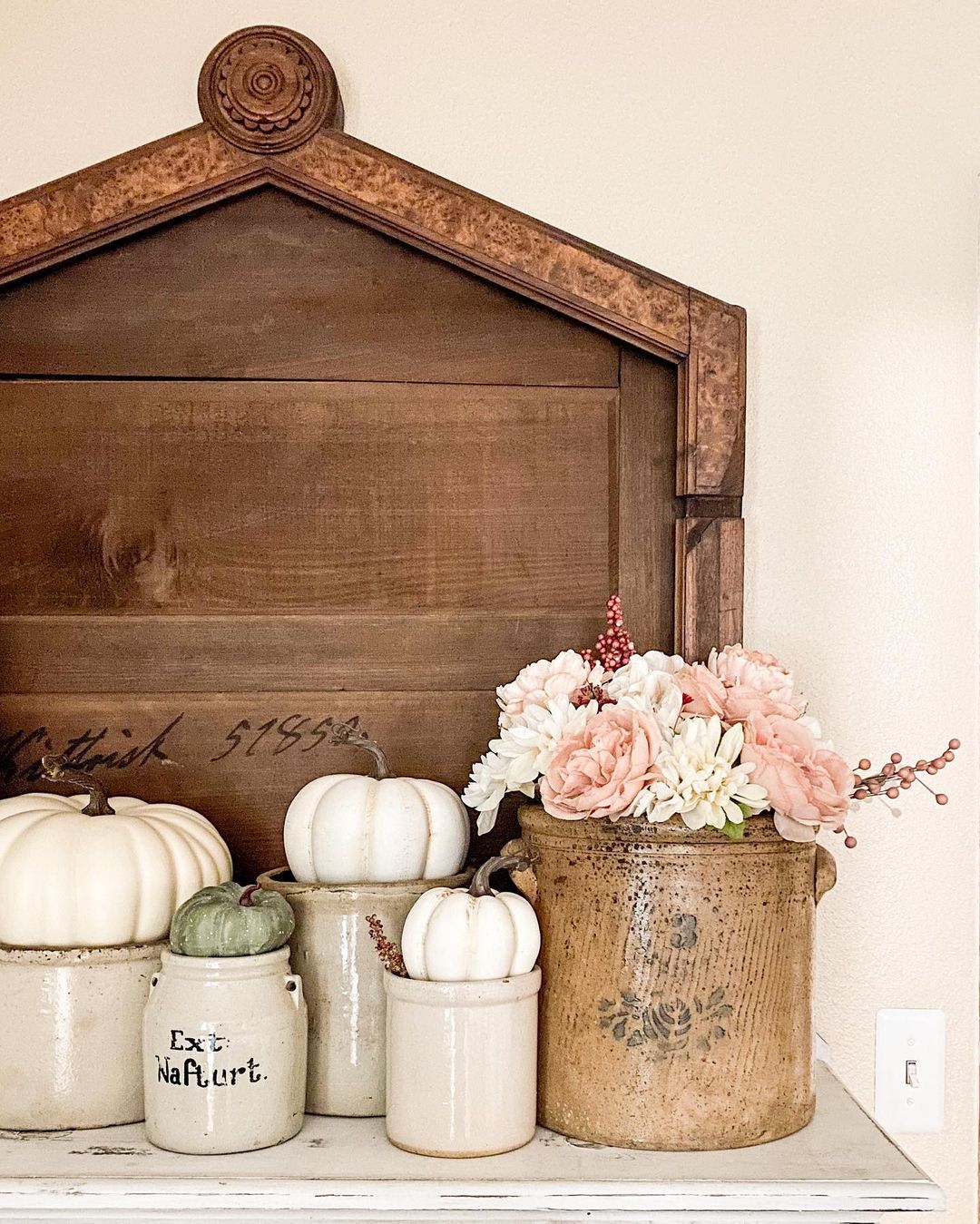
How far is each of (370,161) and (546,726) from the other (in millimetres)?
543

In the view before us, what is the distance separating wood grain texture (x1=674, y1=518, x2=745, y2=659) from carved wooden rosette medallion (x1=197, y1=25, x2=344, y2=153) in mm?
505

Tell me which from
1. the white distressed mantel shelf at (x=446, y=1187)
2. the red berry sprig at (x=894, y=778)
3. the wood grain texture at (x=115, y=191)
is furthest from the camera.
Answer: the wood grain texture at (x=115, y=191)

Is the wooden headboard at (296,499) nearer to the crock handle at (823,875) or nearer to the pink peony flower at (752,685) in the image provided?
the pink peony flower at (752,685)

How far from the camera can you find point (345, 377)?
119 centimetres

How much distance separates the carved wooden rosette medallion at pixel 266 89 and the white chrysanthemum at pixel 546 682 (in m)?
0.53

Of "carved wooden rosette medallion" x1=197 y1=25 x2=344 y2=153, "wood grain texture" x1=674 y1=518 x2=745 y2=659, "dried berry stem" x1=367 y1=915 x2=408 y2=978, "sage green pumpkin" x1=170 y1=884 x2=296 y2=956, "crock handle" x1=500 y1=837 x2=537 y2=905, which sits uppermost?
"carved wooden rosette medallion" x1=197 y1=25 x2=344 y2=153

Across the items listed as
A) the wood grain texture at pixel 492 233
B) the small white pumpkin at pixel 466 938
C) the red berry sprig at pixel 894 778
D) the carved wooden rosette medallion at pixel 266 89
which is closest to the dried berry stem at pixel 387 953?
the small white pumpkin at pixel 466 938

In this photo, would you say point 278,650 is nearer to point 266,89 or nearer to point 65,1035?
point 65,1035

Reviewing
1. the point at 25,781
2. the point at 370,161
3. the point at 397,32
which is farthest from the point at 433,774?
the point at 397,32

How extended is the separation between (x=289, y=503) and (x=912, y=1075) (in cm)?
79

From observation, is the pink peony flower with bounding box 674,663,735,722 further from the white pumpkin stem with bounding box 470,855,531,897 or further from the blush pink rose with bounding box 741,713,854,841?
the white pumpkin stem with bounding box 470,855,531,897

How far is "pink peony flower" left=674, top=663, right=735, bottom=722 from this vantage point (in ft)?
3.19

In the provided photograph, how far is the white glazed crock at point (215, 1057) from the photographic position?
0.90 meters

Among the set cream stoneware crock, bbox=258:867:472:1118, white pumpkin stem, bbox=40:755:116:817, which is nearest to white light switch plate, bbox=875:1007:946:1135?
cream stoneware crock, bbox=258:867:472:1118
